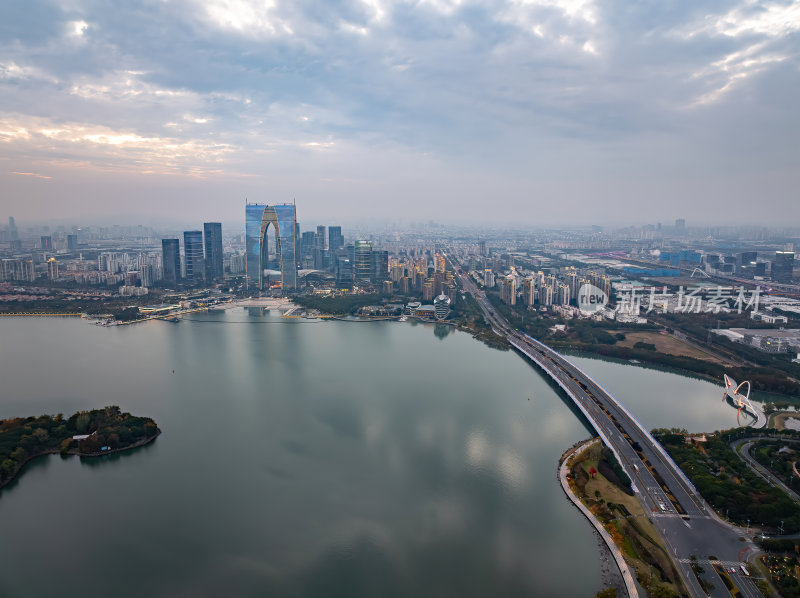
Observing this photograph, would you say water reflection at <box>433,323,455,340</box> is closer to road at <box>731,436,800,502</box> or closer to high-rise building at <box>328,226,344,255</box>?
road at <box>731,436,800,502</box>

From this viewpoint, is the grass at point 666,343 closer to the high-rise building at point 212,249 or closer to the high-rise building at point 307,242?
the high-rise building at point 212,249

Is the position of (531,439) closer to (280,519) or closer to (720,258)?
(280,519)

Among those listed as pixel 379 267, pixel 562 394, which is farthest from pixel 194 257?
pixel 562 394

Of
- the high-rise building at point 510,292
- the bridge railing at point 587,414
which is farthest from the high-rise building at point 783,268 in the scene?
the bridge railing at point 587,414

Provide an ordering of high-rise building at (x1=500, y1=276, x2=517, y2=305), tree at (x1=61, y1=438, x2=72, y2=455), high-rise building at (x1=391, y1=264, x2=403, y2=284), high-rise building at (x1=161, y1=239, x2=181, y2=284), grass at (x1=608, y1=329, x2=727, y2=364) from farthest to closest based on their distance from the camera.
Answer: high-rise building at (x1=161, y1=239, x2=181, y2=284)
high-rise building at (x1=391, y1=264, x2=403, y2=284)
high-rise building at (x1=500, y1=276, x2=517, y2=305)
grass at (x1=608, y1=329, x2=727, y2=364)
tree at (x1=61, y1=438, x2=72, y2=455)

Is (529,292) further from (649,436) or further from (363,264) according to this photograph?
(649,436)

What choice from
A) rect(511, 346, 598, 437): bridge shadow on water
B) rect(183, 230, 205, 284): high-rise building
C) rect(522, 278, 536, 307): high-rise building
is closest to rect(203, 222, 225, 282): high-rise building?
rect(183, 230, 205, 284): high-rise building

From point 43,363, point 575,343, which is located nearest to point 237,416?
point 43,363
